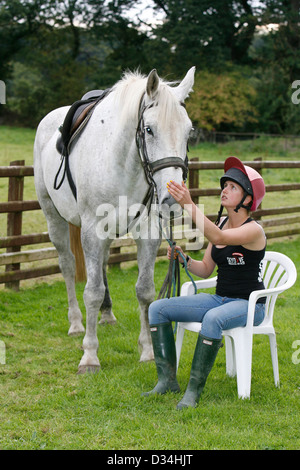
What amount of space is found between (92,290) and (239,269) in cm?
118

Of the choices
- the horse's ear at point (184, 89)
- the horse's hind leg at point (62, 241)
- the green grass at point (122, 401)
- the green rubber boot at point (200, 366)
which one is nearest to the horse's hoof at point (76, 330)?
the green grass at point (122, 401)

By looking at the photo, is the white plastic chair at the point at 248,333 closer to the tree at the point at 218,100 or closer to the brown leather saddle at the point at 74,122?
the brown leather saddle at the point at 74,122

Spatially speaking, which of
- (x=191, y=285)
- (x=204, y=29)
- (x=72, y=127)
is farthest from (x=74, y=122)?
(x=204, y=29)

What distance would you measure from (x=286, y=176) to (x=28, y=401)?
15289mm

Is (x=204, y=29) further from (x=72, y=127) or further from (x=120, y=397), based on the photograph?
(x=120, y=397)

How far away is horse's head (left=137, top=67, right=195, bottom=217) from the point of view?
3191 millimetres

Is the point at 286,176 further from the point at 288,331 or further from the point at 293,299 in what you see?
the point at 288,331

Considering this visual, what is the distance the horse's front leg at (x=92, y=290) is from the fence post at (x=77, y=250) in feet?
8.15

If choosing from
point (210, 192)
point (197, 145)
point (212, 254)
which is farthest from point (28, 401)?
point (197, 145)

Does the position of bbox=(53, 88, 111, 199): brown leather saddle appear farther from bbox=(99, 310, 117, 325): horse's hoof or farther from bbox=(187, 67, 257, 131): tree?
bbox=(187, 67, 257, 131): tree

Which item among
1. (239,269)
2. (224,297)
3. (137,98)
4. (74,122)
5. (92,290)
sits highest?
(137,98)

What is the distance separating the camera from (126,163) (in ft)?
12.4

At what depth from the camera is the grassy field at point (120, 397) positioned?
2854mm
